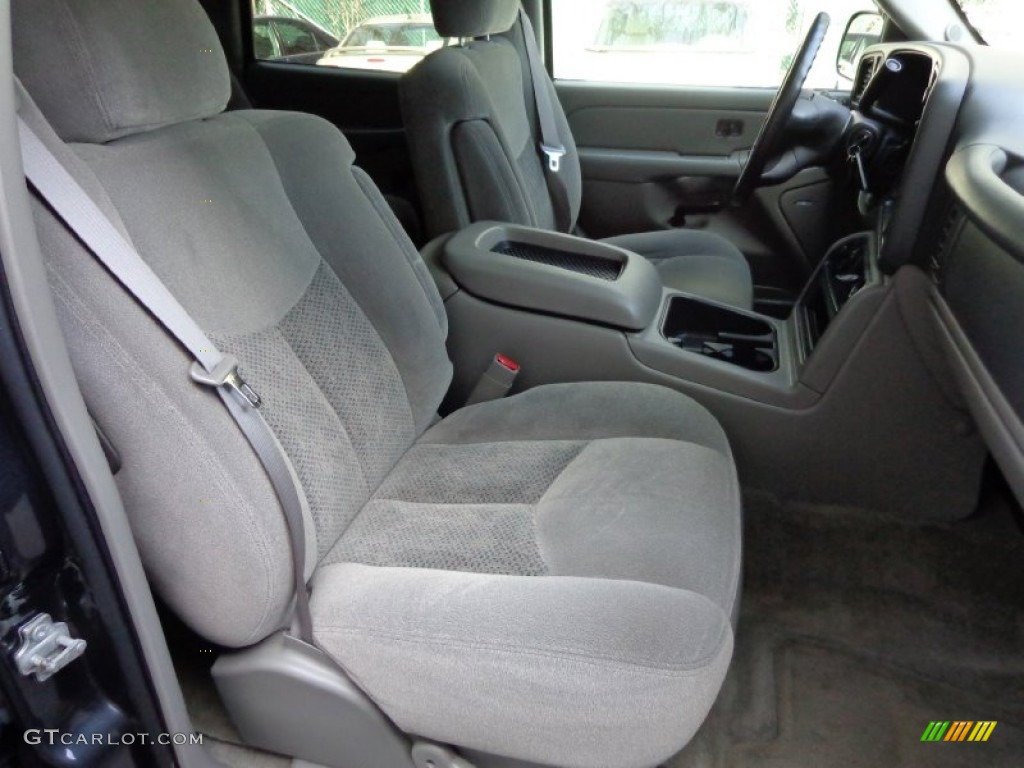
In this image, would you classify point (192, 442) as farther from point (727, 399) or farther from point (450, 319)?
point (727, 399)

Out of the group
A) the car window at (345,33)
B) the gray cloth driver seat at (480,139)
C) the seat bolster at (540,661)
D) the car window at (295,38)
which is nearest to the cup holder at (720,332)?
the gray cloth driver seat at (480,139)

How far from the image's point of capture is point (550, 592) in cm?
98

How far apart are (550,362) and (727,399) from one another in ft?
1.10

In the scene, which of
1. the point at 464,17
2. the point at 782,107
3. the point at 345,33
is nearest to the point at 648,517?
the point at 782,107

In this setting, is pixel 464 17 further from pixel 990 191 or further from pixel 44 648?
pixel 44 648

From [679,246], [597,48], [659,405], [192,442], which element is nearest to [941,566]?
[659,405]

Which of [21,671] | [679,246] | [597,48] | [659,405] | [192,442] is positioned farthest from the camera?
[597,48]

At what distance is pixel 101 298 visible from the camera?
0.88 meters

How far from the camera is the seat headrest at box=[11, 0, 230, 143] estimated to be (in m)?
0.88

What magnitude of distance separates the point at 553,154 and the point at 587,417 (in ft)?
3.42

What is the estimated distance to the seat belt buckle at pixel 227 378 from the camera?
Result: 92cm

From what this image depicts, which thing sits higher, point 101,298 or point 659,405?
point 101,298

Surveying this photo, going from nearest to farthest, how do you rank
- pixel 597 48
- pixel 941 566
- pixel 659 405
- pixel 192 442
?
pixel 192 442, pixel 659 405, pixel 941 566, pixel 597 48

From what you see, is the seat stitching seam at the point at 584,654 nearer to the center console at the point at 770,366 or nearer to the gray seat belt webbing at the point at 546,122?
the center console at the point at 770,366
